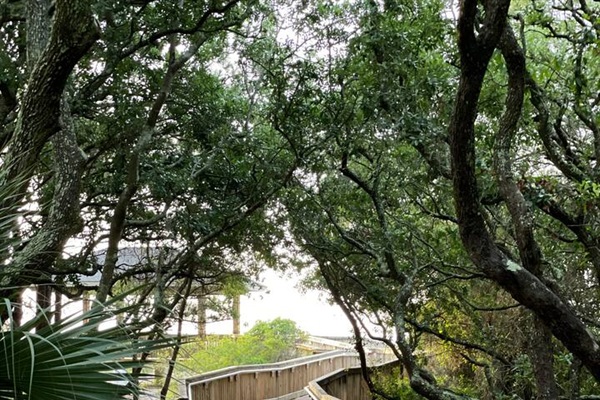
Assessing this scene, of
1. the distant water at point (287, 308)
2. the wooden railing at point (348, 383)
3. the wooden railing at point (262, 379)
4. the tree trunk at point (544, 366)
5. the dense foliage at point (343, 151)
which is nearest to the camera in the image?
the dense foliage at point (343, 151)

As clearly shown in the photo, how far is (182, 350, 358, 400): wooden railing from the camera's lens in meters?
8.98

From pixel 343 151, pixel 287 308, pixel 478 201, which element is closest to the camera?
pixel 478 201

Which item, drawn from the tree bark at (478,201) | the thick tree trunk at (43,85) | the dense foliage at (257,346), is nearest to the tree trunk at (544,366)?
the tree bark at (478,201)

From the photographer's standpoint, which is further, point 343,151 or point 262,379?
point 262,379

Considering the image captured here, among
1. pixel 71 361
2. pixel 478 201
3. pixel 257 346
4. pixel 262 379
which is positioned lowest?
pixel 262 379

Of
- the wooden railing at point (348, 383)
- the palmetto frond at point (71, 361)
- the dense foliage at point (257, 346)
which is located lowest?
the wooden railing at point (348, 383)

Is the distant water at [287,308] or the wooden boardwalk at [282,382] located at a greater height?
the distant water at [287,308]

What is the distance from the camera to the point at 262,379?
11.0m

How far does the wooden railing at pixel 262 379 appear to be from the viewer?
8984 mm

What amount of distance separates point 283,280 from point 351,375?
2159mm

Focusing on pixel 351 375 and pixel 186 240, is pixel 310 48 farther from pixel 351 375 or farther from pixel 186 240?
pixel 351 375

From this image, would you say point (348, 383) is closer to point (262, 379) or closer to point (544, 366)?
point (262, 379)

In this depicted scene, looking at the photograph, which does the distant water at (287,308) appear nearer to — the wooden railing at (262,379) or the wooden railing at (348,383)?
the wooden railing at (262,379)

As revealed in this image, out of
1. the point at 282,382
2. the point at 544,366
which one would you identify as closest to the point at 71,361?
the point at 544,366
